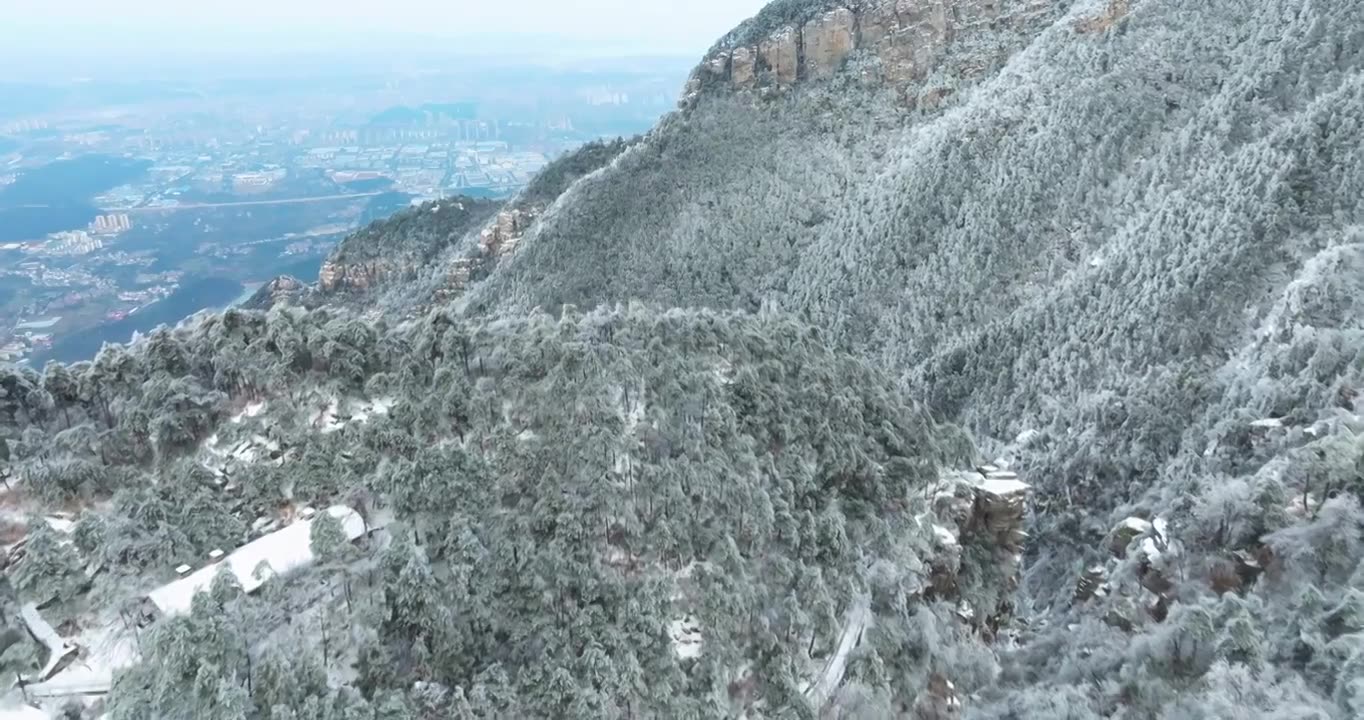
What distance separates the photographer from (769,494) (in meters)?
18.3

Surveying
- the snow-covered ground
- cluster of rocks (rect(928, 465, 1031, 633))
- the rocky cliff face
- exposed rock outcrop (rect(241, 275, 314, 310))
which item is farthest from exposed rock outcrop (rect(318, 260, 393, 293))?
cluster of rocks (rect(928, 465, 1031, 633))

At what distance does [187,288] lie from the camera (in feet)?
176

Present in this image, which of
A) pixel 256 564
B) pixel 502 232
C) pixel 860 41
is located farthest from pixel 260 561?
pixel 860 41

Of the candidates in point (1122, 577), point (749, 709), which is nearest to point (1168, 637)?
point (1122, 577)

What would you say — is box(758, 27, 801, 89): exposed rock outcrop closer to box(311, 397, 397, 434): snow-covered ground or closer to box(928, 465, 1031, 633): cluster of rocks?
box(928, 465, 1031, 633): cluster of rocks

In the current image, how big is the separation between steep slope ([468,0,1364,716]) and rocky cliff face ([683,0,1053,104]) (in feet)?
0.74

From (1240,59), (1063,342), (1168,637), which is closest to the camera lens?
(1168,637)

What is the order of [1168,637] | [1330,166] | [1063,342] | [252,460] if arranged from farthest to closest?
[1063,342] < [1330,166] < [252,460] < [1168,637]

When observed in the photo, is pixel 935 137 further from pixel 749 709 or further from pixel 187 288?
pixel 187 288

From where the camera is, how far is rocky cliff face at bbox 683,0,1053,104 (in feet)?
209

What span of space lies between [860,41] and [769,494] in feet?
192

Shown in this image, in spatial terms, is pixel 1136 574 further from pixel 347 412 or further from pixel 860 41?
pixel 860 41

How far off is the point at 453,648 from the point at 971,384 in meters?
29.4

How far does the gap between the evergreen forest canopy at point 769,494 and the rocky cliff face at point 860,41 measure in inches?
1145
